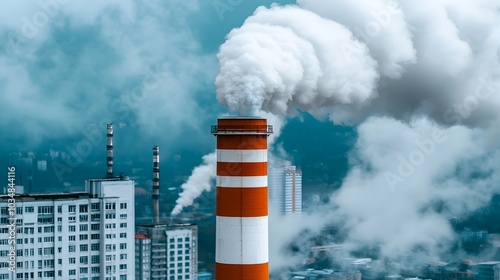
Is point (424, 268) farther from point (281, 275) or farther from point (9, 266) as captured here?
point (9, 266)

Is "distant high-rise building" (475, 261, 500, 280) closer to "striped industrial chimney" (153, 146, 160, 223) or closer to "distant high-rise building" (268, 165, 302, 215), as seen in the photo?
"distant high-rise building" (268, 165, 302, 215)

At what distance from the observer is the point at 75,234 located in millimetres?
27547

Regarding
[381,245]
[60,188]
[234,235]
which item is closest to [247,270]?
[234,235]

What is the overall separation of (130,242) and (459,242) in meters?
13.4

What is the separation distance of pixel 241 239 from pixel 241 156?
92 cm

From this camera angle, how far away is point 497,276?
30344 mm

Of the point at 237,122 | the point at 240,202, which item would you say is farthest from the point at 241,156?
the point at 240,202

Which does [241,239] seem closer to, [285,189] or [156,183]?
[285,189]

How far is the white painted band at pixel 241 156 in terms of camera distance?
9.45m

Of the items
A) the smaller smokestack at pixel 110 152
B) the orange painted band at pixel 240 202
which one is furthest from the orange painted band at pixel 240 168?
the smaller smokestack at pixel 110 152

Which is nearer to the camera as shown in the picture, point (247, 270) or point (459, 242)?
point (247, 270)

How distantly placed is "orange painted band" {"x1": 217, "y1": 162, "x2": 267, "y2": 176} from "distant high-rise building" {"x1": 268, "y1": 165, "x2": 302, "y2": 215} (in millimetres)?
24867

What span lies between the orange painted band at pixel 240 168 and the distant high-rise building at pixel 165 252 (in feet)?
81.4

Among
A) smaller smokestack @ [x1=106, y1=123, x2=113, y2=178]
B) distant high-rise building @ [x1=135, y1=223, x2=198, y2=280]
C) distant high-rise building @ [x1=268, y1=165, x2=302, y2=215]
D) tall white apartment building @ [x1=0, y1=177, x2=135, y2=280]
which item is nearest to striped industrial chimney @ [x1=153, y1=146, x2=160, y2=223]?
distant high-rise building @ [x1=135, y1=223, x2=198, y2=280]
